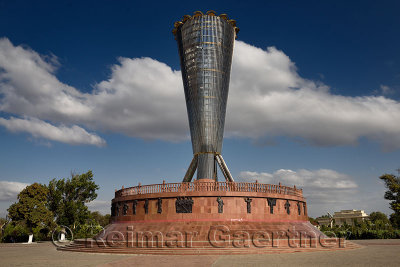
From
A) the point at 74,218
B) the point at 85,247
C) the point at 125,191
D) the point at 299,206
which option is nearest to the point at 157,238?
the point at 85,247

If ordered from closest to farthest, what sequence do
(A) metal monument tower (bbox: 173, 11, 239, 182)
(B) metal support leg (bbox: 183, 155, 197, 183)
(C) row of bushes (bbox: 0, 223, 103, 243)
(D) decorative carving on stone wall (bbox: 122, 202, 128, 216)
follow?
(D) decorative carving on stone wall (bbox: 122, 202, 128, 216)
(A) metal monument tower (bbox: 173, 11, 239, 182)
(B) metal support leg (bbox: 183, 155, 197, 183)
(C) row of bushes (bbox: 0, 223, 103, 243)

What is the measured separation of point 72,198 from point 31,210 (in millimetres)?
7581

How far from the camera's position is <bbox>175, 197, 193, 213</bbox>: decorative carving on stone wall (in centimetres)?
1967

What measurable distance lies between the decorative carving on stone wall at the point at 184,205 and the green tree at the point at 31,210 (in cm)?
2054

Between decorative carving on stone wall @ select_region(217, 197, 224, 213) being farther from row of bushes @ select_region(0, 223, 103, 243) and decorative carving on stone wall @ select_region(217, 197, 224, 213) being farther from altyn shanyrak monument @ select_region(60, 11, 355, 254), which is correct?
row of bushes @ select_region(0, 223, 103, 243)

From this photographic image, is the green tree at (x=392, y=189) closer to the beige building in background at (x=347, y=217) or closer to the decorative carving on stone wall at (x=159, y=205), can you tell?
the decorative carving on stone wall at (x=159, y=205)

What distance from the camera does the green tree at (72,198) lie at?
38.7 metres

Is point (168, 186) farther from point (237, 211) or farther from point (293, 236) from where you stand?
point (293, 236)

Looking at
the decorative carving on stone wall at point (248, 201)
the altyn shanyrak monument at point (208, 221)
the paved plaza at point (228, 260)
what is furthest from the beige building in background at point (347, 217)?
the paved plaza at point (228, 260)

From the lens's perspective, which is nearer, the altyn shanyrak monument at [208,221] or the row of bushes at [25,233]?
the altyn shanyrak monument at [208,221]

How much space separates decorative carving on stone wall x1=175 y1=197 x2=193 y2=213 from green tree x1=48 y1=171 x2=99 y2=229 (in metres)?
24.0

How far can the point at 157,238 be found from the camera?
58.4 ft

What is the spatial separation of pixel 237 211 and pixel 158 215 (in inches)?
199

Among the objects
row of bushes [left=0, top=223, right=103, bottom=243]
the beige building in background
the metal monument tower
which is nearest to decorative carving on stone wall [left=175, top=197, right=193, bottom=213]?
the metal monument tower
